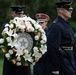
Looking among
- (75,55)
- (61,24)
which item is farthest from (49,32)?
(75,55)

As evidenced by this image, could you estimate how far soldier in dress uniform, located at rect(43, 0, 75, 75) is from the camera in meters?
8.09

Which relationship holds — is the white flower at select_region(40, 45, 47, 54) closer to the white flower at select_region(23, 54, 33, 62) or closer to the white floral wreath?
the white floral wreath

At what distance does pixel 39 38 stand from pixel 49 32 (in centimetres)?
46

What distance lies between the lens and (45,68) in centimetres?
842

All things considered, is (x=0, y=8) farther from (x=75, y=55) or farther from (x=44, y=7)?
(x=75, y=55)

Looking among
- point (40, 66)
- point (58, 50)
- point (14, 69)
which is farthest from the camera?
point (40, 66)

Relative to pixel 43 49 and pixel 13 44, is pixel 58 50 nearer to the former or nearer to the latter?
pixel 43 49

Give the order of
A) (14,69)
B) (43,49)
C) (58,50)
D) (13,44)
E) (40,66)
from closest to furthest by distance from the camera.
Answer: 1. (13,44)
2. (43,49)
3. (58,50)
4. (14,69)
5. (40,66)

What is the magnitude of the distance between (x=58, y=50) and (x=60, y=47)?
10 cm

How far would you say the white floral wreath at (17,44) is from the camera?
7613mm

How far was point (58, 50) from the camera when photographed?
809 centimetres

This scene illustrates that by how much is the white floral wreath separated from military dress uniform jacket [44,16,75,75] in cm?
30

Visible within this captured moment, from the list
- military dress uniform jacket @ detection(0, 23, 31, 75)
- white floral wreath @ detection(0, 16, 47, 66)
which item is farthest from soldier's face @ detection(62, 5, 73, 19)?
military dress uniform jacket @ detection(0, 23, 31, 75)

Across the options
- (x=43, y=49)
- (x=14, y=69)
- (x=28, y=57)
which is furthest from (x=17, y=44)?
(x=14, y=69)
